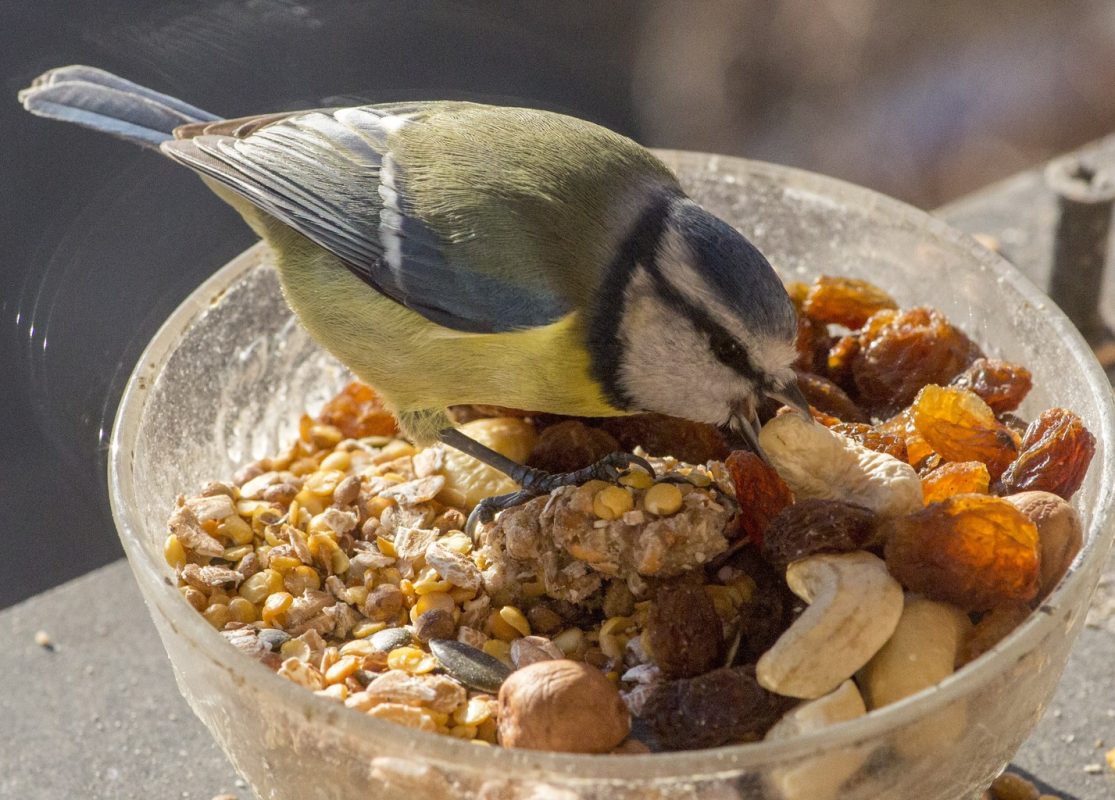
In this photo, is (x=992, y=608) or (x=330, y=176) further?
(x=330, y=176)

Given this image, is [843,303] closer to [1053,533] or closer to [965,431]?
[965,431]

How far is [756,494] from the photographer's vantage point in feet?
3.72

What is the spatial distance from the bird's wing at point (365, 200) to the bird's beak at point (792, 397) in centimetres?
21

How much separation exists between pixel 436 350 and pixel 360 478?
0.15 meters

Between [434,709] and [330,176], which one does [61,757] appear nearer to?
[434,709]

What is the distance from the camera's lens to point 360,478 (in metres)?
1.31

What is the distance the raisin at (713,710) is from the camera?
3.06ft

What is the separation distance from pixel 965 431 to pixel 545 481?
378 millimetres

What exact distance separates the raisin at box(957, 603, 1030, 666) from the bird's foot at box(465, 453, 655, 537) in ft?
1.09

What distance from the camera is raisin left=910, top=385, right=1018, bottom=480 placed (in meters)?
1.15

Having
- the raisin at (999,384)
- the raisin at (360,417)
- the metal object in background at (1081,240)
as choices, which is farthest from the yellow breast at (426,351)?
the metal object in background at (1081,240)

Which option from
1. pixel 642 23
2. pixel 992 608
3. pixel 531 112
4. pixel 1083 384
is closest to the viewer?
pixel 992 608

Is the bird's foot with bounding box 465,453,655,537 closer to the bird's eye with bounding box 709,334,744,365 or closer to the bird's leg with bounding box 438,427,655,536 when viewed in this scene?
the bird's leg with bounding box 438,427,655,536

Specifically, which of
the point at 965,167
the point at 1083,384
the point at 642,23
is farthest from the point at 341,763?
the point at 965,167
